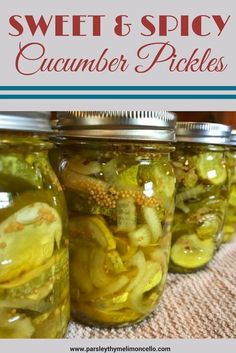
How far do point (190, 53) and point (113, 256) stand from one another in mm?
264

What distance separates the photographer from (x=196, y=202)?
0.73 m

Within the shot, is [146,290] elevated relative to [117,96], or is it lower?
lower

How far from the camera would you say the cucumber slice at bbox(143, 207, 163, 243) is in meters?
0.52

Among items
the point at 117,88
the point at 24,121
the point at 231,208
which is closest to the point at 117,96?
the point at 117,88

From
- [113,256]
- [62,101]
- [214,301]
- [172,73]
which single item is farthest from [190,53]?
[214,301]

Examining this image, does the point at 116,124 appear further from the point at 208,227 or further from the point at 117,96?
the point at 208,227

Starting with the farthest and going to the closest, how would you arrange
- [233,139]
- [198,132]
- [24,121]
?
[233,139] → [198,132] → [24,121]

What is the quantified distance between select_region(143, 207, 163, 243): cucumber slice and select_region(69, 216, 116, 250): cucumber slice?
0.05 meters

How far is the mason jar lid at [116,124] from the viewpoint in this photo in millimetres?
483

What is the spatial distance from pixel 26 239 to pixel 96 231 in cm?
12

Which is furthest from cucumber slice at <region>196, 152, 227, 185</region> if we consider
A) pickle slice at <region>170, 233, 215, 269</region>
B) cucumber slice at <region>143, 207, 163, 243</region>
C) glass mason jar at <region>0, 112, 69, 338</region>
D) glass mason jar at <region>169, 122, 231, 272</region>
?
glass mason jar at <region>0, 112, 69, 338</region>

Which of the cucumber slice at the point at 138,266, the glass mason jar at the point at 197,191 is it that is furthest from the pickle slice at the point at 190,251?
the cucumber slice at the point at 138,266

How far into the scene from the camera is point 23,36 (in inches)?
16.9

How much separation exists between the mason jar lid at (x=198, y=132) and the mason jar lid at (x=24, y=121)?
0.32 m
